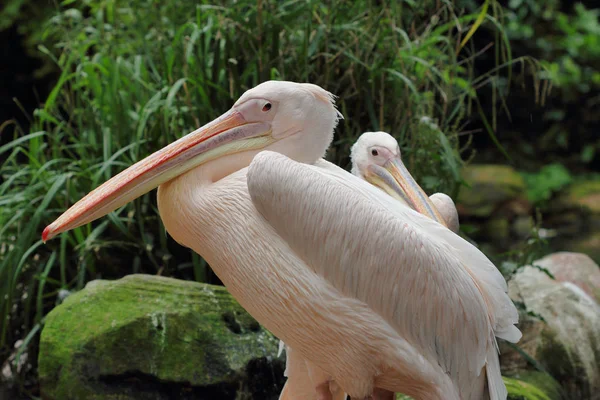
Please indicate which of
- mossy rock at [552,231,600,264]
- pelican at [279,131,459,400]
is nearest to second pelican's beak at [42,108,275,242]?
pelican at [279,131,459,400]

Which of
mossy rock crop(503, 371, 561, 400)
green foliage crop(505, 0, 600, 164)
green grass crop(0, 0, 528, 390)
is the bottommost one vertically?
green foliage crop(505, 0, 600, 164)

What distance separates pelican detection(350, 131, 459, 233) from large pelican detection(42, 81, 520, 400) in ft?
2.95

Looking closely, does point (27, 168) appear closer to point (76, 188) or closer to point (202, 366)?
point (76, 188)

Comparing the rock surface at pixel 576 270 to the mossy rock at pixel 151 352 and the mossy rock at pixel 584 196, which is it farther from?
the mossy rock at pixel 584 196

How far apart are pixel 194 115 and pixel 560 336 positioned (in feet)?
7.84

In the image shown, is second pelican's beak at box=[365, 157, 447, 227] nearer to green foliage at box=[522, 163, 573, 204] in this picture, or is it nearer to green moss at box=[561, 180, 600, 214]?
green foliage at box=[522, 163, 573, 204]

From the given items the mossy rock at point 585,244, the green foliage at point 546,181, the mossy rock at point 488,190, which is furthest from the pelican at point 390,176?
the green foliage at point 546,181

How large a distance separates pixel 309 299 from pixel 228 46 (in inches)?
92.4

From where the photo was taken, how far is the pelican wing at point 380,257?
2666 millimetres

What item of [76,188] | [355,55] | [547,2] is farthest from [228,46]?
[547,2]

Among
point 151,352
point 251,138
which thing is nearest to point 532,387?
point 151,352

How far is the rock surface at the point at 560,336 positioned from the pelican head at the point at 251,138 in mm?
1954

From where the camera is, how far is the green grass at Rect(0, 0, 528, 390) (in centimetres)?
449

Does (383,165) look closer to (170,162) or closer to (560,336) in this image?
(170,162)
